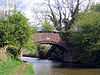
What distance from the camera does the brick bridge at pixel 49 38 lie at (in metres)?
57.3

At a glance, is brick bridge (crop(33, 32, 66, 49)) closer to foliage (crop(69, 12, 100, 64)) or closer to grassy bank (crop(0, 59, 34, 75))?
foliage (crop(69, 12, 100, 64))

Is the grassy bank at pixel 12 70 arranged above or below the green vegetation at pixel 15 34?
below

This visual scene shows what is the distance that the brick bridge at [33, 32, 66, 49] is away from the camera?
57272 millimetres

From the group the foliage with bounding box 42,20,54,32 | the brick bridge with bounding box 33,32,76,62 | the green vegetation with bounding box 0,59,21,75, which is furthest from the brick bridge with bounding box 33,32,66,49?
the green vegetation with bounding box 0,59,21,75

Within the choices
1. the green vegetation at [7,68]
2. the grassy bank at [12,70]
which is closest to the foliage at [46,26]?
the green vegetation at [7,68]

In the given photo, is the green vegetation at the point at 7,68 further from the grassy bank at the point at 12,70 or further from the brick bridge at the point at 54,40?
the brick bridge at the point at 54,40

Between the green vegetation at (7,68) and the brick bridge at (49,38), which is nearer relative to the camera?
the green vegetation at (7,68)

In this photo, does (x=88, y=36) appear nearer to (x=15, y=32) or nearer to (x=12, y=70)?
(x=15, y=32)

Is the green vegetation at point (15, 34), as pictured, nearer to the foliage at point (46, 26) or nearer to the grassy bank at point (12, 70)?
the grassy bank at point (12, 70)

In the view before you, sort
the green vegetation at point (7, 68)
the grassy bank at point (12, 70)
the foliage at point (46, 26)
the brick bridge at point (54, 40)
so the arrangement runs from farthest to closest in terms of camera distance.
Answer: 1. the foliage at point (46, 26)
2. the brick bridge at point (54, 40)
3. the grassy bank at point (12, 70)
4. the green vegetation at point (7, 68)

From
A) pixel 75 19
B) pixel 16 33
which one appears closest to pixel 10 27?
pixel 16 33

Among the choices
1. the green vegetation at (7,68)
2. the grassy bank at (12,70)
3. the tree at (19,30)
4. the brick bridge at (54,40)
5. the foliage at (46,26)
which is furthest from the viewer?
the foliage at (46,26)

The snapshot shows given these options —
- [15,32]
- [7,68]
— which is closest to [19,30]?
[15,32]

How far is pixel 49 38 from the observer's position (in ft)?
191
